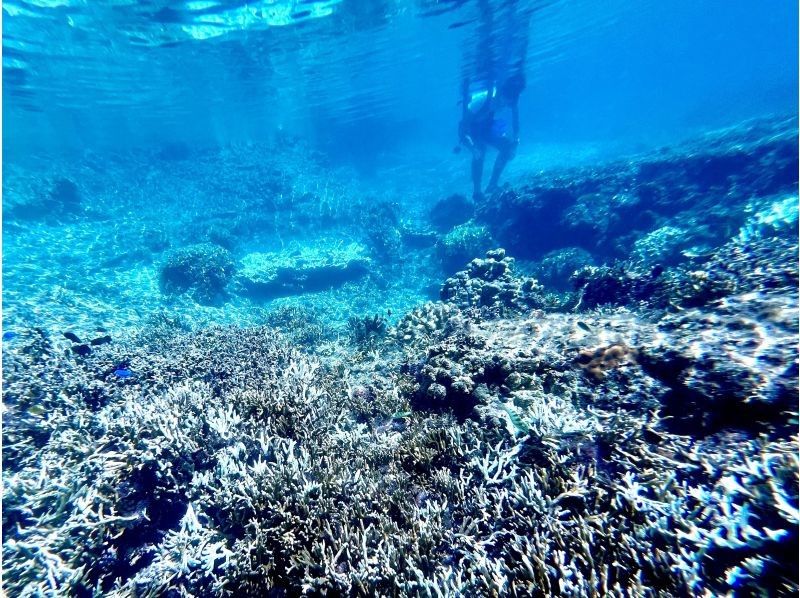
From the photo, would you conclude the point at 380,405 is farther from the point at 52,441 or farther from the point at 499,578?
the point at 52,441

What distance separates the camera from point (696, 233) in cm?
1124

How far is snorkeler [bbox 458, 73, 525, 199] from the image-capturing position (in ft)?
69.1

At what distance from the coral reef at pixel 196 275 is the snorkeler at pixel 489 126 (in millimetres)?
14337

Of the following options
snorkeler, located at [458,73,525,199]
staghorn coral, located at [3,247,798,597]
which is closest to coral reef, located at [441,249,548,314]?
staghorn coral, located at [3,247,798,597]

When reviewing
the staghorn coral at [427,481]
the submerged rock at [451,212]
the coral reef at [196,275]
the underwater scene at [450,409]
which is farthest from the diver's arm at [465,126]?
the staghorn coral at [427,481]

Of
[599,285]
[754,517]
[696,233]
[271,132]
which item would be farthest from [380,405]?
[271,132]

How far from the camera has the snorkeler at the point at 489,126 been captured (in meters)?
21.1

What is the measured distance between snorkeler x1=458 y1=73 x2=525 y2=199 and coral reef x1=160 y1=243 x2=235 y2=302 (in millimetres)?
14337

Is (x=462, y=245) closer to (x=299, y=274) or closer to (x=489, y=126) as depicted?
(x=299, y=274)

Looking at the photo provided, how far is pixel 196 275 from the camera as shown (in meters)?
15.6

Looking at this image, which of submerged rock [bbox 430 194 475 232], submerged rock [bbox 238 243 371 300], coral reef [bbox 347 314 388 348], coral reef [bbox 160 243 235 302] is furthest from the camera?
submerged rock [bbox 430 194 475 232]

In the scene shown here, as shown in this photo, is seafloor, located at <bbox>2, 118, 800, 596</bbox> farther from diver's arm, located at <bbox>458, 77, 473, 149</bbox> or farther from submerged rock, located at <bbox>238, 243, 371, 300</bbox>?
diver's arm, located at <bbox>458, 77, 473, 149</bbox>

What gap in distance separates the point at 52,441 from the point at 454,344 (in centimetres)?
526

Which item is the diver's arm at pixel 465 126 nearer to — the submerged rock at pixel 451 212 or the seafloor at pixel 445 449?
the submerged rock at pixel 451 212
